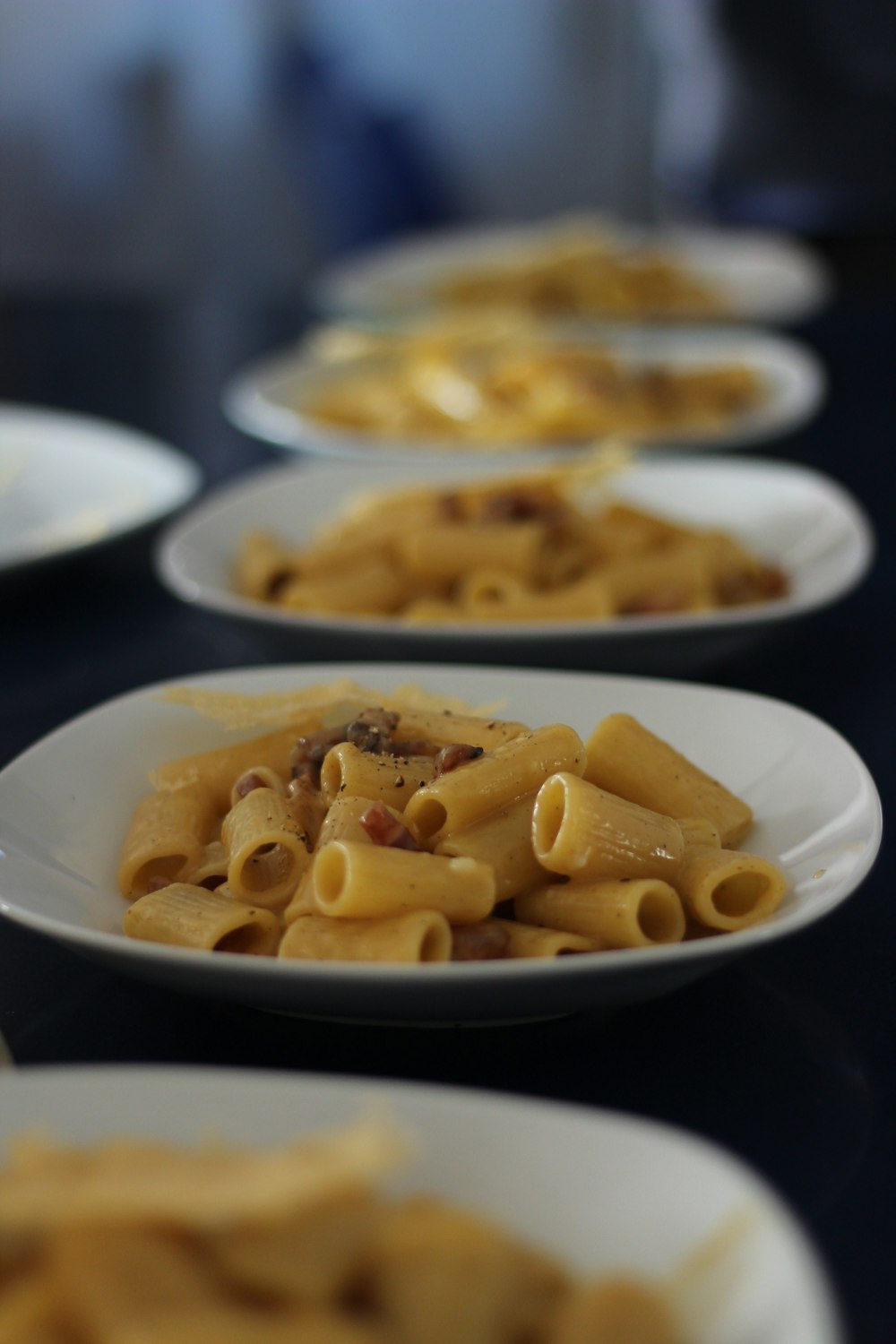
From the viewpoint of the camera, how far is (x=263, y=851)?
981 millimetres

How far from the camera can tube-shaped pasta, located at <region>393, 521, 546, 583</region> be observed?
4.96 feet

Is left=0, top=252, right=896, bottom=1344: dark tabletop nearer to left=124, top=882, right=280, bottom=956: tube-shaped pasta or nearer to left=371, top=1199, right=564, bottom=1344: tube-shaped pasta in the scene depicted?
left=124, top=882, right=280, bottom=956: tube-shaped pasta

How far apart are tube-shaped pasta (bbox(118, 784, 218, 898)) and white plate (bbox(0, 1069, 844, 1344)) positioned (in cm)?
34

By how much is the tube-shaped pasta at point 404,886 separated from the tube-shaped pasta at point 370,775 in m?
0.09

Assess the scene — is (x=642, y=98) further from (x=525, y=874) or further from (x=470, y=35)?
(x=525, y=874)

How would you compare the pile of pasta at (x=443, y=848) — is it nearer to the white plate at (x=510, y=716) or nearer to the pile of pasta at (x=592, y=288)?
the white plate at (x=510, y=716)

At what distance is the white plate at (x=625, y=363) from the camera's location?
1.98m

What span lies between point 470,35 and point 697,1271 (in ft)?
21.1

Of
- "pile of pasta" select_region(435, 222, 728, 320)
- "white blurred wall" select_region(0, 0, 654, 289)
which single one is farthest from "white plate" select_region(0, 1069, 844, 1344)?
"white blurred wall" select_region(0, 0, 654, 289)

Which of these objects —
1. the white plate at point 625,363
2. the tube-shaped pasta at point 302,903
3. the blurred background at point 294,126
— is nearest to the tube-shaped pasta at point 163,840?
the tube-shaped pasta at point 302,903

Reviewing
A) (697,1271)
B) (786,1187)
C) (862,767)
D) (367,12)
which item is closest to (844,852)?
(862,767)

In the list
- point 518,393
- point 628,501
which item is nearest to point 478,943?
point 628,501

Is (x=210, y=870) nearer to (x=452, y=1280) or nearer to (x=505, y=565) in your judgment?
(x=452, y=1280)

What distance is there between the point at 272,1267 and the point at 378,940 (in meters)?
0.30
